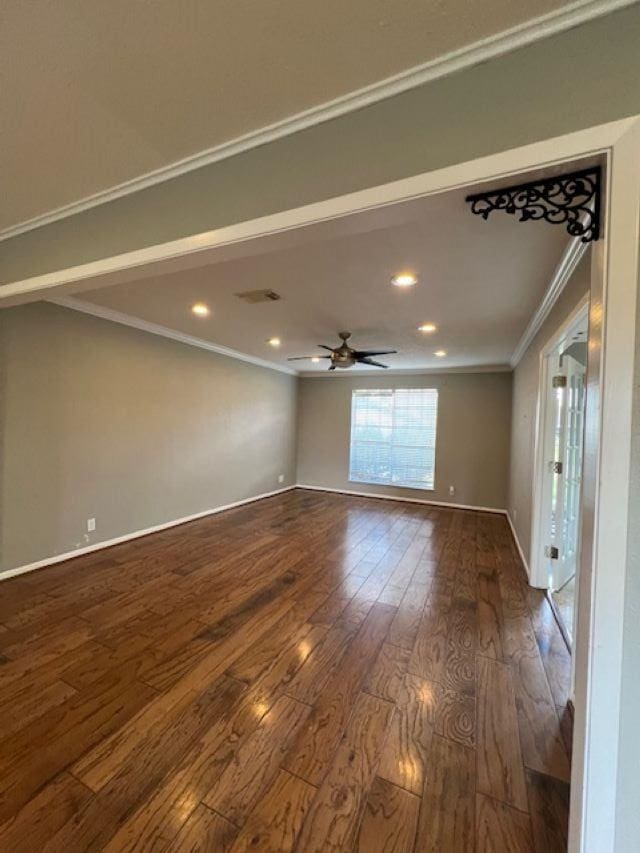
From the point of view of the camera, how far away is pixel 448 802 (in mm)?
1260

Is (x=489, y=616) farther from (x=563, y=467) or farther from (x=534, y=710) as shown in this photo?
(x=563, y=467)

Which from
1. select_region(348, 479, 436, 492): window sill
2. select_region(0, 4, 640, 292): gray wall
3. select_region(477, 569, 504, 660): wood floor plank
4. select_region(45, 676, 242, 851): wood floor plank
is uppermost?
select_region(0, 4, 640, 292): gray wall

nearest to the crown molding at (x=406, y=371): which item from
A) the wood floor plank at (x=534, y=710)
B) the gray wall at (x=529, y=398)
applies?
the gray wall at (x=529, y=398)

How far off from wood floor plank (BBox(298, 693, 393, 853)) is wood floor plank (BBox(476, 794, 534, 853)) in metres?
0.38

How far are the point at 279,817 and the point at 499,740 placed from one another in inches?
38.6

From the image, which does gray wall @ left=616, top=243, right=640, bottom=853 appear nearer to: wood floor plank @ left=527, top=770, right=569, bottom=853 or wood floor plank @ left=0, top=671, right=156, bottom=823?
wood floor plank @ left=527, top=770, right=569, bottom=853

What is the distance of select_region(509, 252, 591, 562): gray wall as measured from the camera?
7.04ft

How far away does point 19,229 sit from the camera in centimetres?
207

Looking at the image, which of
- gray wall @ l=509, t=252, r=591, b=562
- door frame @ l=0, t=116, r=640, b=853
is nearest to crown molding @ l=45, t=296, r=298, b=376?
door frame @ l=0, t=116, r=640, b=853

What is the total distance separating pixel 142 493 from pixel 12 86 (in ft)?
11.9

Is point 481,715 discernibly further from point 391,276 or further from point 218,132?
point 218,132

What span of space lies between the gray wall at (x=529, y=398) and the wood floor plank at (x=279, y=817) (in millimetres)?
2670

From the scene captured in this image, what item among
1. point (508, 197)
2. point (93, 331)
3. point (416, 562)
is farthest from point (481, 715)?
point (93, 331)

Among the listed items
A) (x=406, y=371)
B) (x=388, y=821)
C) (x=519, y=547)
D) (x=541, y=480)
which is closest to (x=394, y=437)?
(x=406, y=371)
